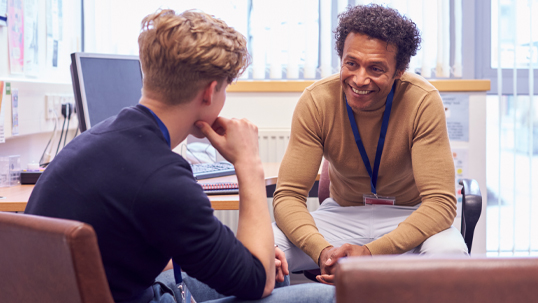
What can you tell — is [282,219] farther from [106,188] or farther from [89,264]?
[89,264]

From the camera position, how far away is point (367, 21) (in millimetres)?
1560

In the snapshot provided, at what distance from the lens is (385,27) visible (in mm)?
1541

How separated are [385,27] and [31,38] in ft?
5.26

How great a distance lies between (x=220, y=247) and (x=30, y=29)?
71.0 inches

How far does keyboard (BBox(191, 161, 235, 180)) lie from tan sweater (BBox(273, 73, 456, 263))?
1.09 feet

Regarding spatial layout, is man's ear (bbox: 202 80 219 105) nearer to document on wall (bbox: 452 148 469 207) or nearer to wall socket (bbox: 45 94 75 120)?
wall socket (bbox: 45 94 75 120)

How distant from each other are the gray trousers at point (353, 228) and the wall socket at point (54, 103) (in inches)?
52.0

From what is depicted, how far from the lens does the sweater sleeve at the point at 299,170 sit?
1551 mm

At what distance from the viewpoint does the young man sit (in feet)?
2.67

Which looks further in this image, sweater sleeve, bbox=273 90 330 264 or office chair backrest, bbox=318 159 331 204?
office chair backrest, bbox=318 159 331 204

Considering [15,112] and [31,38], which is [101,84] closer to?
[15,112]

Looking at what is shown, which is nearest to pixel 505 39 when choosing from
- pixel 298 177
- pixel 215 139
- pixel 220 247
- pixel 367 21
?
pixel 367 21

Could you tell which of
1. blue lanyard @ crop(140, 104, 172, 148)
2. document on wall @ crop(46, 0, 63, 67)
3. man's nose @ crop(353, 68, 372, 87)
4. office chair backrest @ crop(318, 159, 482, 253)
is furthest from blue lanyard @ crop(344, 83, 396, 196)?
document on wall @ crop(46, 0, 63, 67)

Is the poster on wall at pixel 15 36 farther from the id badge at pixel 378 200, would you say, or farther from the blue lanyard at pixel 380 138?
the id badge at pixel 378 200
